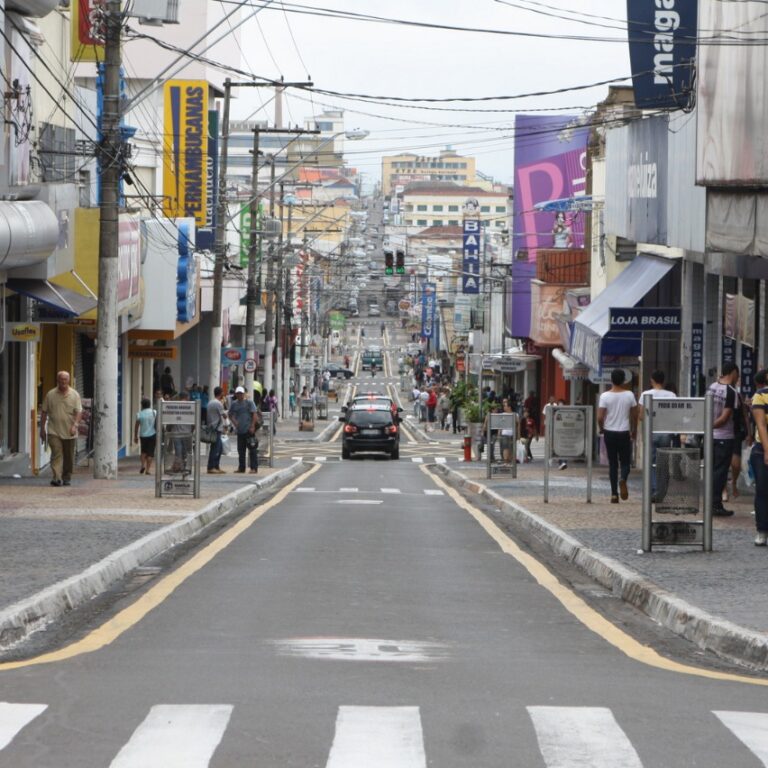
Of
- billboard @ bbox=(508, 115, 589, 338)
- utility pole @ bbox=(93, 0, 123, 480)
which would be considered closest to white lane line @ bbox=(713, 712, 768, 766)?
utility pole @ bbox=(93, 0, 123, 480)

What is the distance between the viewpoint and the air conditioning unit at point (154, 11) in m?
30.3

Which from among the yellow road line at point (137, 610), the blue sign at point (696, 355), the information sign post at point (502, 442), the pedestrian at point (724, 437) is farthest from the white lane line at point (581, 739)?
the information sign post at point (502, 442)

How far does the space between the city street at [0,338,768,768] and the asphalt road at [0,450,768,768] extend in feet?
0.05

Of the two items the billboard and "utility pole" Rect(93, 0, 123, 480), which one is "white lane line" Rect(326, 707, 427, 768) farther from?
the billboard

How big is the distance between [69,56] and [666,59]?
13831mm

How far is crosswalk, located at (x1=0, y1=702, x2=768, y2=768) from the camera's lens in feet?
23.1

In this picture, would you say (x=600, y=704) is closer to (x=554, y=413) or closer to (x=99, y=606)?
(x=99, y=606)

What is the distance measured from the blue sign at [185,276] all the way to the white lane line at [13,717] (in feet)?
125

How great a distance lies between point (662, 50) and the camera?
98.8 ft

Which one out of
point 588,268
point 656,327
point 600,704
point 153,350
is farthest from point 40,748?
point 588,268

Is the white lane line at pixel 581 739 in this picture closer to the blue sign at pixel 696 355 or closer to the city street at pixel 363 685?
the city street at pixel 363 685

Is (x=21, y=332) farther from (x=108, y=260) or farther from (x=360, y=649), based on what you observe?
(x=360, y=649)

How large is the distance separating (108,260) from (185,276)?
17.2 meters

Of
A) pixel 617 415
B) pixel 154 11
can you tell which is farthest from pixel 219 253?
pixel 617 415
